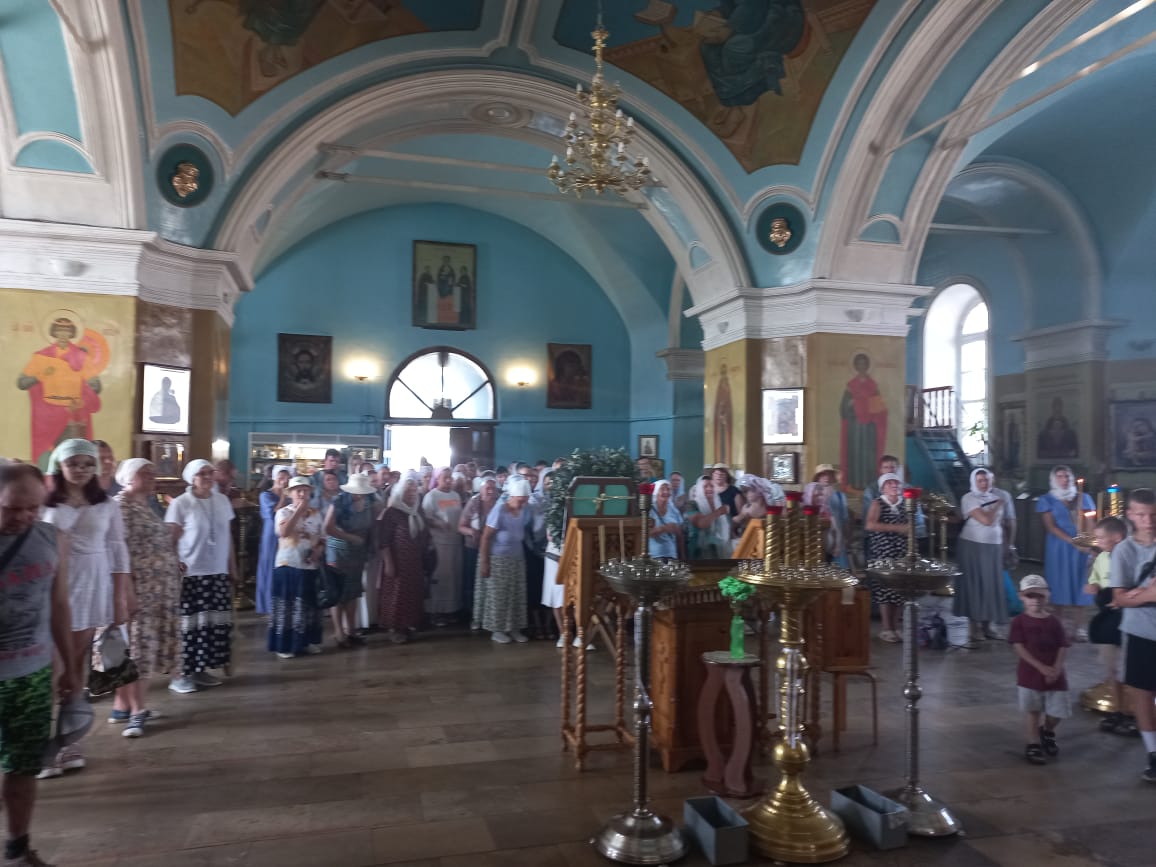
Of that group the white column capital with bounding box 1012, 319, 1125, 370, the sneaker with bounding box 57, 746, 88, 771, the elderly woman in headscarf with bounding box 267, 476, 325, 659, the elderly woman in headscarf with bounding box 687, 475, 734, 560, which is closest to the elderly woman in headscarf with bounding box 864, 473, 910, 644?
the elderly woman in headscarf with bounding box 687, 475, 734, 560

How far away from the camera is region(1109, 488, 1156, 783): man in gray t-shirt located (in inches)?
166

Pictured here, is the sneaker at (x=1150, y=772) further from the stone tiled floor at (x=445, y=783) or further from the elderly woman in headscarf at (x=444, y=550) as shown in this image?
the elderly woman in headscarf at (x=444, y=550)

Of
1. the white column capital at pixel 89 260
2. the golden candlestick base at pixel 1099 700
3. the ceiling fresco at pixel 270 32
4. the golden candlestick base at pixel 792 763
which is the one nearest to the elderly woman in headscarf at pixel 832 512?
the golden candlestick base at pixel 1099 700

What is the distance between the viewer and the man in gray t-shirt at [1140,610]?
13.8 feet

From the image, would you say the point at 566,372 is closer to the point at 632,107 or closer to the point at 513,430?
the point at 513,430

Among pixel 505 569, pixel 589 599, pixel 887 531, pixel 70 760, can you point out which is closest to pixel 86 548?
pixel 70 760

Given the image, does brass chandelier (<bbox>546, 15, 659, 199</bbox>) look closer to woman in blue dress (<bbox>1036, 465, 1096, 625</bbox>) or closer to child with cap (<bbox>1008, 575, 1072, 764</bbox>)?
child with cap (<bbox>1008, 575, 1072, 764</bbox>)

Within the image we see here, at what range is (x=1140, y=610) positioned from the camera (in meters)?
4.23

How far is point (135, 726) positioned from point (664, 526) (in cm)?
416

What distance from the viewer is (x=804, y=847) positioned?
3334 millimetres

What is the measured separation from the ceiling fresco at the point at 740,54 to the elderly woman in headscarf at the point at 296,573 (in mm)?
6369

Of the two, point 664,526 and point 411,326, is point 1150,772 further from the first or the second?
point 411,326

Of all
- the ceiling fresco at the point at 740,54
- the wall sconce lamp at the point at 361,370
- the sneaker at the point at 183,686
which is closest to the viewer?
the sneaker at the point at 183,686

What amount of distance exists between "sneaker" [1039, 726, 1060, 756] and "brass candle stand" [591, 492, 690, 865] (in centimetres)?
249
